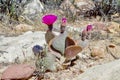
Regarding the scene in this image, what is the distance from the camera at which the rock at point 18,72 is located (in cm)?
293

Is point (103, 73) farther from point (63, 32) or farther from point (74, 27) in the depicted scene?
point (74, 27)

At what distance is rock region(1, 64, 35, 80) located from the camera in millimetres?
2926

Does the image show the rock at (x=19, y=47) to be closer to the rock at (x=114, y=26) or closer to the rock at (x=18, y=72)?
the rock at (x=18, y=72)

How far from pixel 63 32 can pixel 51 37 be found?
117mm

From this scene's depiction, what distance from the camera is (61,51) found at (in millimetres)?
3109

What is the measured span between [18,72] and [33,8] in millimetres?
2335

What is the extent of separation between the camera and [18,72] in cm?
295

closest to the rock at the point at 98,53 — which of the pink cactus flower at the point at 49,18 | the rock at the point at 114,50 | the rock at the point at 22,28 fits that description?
the rock at the point at 114,50

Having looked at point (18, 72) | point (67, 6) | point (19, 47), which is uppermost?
point (67, 6)

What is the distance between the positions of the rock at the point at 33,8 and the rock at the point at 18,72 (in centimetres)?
211

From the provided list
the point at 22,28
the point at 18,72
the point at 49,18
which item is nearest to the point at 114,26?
the point at 22,28

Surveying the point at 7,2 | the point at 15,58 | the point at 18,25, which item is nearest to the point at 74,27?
the point at 18,25

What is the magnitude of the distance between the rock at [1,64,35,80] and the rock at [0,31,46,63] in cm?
31

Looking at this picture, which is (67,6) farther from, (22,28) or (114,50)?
(114,50)
